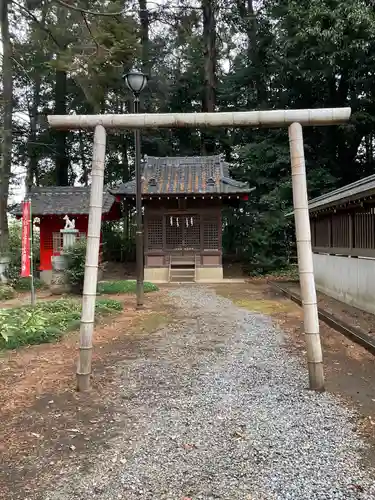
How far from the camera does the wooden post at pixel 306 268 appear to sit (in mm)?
3793

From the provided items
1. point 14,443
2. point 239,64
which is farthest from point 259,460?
point 239,64

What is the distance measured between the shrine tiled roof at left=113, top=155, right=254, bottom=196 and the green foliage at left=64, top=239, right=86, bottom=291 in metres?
4.01

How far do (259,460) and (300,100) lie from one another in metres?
19.1

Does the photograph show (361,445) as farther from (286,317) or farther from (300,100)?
(300,100)

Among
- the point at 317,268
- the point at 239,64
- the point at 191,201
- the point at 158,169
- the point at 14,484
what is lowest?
the point at 14,484

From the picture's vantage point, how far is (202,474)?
2.35m

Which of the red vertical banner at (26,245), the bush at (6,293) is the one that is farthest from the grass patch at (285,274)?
the red vertical banner at (26,245)

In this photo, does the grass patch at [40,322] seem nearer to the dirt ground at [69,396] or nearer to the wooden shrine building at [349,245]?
the dirt ground at [69,396]

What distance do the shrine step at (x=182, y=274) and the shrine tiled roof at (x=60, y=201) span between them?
357 centimetres

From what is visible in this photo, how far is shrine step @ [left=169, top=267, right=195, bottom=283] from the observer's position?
49.2 feet

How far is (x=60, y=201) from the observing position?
629 inches

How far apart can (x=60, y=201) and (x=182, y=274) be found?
559 centimetres

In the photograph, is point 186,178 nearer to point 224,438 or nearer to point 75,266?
point 75,266

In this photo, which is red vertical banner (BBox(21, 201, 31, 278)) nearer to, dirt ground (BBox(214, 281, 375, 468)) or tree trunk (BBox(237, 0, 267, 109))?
dirt ground (BBox(214, 281, 375, 468))
